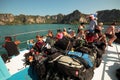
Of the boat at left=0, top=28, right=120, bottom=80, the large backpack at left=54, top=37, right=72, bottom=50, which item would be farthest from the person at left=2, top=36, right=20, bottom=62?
the large backpack at left=54, top=37, right=72, bottom=50

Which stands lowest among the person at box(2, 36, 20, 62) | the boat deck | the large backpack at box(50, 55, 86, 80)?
the boat deck

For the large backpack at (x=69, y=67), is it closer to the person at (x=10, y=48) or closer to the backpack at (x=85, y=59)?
the backpack at (x=85, y=59)

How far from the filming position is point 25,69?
3.44 m

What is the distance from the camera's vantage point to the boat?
3287 mm

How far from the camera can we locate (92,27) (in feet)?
21.8

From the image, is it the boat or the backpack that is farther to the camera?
the backpack

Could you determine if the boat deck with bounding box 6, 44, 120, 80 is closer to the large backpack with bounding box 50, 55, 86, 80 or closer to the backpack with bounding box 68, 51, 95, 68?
the backpack with bounding box 68, 51, 95, 68

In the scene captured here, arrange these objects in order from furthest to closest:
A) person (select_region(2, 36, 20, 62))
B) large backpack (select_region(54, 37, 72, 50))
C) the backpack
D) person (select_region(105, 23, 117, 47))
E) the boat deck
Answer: person (select_region(105, 23, 117, 47))
person (select_region(2, 36, 20, 62))
large backpack (select_region(54, 37, 72, 50))
the boat deck
the backpack

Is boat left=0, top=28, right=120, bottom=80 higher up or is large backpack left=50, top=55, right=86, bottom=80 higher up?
large backpack left=50, top=55, right=86, bottom=80

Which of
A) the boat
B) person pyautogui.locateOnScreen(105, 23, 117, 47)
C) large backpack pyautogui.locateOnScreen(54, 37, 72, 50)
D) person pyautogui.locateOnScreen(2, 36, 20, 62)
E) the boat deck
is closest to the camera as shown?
the boat

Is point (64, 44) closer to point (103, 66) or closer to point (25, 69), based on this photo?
point (103, 66)

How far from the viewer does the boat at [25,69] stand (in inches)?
129

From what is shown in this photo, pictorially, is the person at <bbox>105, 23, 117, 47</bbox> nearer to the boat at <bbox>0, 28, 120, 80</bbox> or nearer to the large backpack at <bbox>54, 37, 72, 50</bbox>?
the boat at <bbox>0, 28, 120, 80</bbox>

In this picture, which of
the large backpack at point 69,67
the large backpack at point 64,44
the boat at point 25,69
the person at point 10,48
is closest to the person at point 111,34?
the boat at point 25,69
